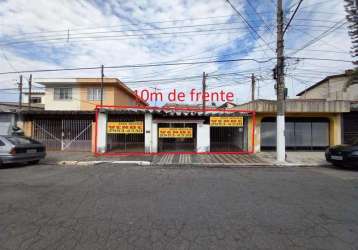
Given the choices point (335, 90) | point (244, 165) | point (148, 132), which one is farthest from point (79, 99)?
point (335, 90)

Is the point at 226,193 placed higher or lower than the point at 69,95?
lower

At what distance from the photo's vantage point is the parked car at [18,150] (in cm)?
855

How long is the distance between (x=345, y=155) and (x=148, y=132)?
9.98 meters

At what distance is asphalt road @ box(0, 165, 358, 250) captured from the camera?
299 cm

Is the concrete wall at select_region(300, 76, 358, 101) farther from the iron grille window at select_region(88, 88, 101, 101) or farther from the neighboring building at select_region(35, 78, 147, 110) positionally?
the iron grille window at select_region(88, 88, 101, 101)

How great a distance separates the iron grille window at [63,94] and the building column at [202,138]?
14.4 meters

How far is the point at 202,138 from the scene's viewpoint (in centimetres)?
1338

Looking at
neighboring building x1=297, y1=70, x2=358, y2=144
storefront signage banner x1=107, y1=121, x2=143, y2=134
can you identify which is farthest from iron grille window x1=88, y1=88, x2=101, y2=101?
neighboring building x1=297, y1=70, x2=358, y2=144

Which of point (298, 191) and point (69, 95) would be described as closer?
point (298, 191)

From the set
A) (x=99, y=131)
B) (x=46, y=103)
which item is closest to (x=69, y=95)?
(x=46, y=103)

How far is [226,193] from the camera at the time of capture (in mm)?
5348

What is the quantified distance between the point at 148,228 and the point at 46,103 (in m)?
21.3

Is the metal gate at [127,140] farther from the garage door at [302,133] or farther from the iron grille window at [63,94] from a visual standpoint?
the iron grille window at [63,94]

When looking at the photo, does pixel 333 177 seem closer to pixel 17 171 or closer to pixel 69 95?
pixel 17 171
